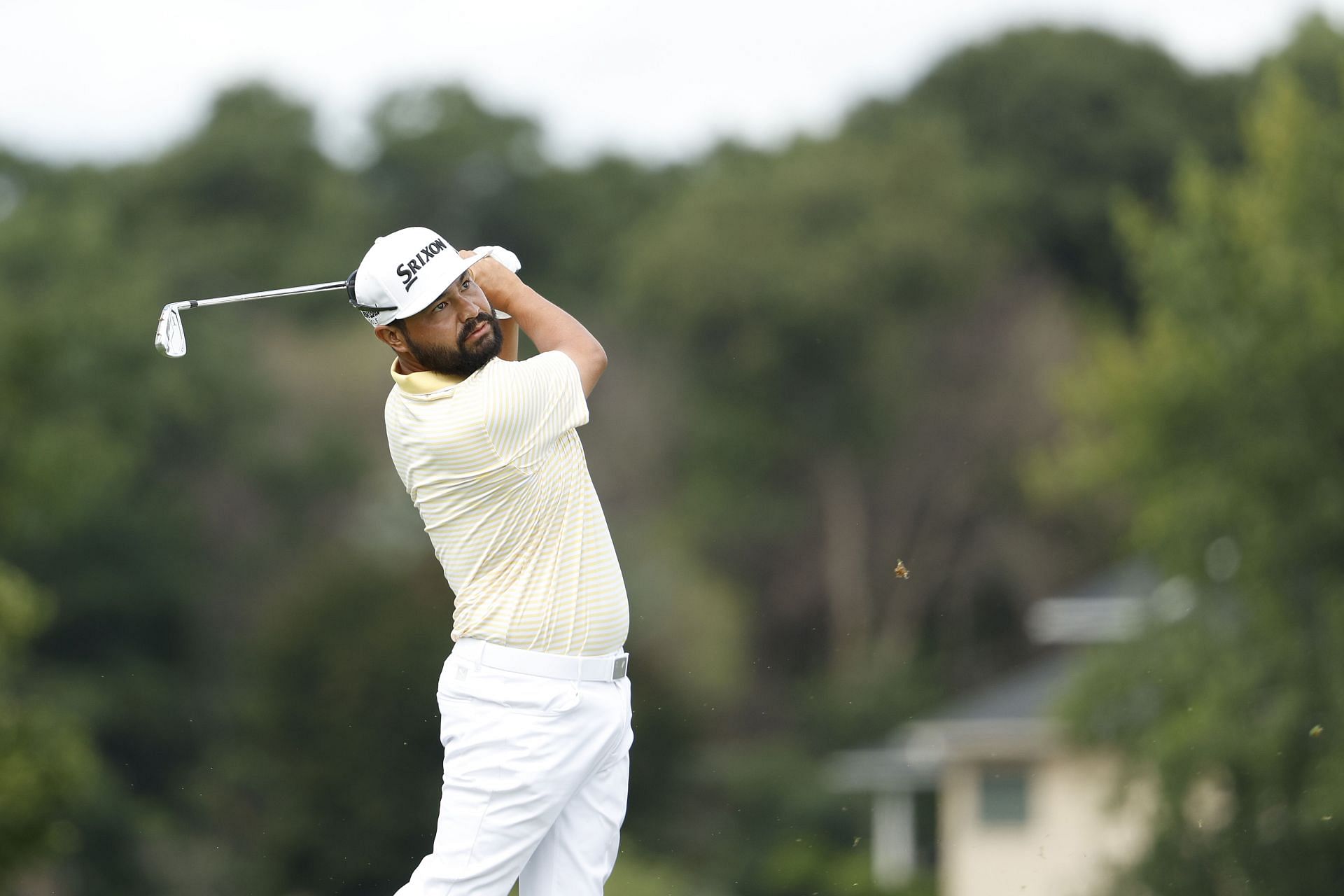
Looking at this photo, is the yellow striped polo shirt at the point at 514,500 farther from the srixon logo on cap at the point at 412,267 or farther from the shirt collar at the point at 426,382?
the srixon logo on cap at the point at 412,267

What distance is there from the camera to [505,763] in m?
4.41

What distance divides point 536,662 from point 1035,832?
69.6 ft

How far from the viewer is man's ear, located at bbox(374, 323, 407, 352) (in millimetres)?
4660

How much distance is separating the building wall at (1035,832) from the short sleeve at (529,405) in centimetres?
1779

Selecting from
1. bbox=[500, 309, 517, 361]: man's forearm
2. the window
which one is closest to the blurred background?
the window

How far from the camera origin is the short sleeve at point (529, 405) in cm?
440

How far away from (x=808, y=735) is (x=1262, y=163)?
52.1 ft

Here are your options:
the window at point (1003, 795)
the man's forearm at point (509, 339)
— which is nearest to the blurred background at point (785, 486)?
the window at point (1003, 795)

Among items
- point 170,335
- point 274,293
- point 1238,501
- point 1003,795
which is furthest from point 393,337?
point 1003,795

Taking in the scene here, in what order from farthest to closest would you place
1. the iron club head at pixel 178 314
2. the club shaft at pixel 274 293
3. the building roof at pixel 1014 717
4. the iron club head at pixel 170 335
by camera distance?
the building roof at pixel 1014 717
the iron club head at pixel 170 335
the iron club head at pixel 178 314
the club shaft at pixel 274 293

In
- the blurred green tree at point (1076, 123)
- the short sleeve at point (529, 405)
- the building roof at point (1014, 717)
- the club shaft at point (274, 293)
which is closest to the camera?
the short sleeve at point (529, 405)

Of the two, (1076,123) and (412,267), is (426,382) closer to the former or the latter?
(412,267)

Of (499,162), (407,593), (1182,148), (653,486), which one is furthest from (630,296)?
(407,593)

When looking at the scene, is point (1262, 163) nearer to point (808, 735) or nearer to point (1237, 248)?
point (1237, 248)
